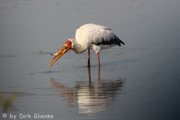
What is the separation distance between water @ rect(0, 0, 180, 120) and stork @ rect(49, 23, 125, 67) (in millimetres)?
557

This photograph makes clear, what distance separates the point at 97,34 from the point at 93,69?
109 centimetres

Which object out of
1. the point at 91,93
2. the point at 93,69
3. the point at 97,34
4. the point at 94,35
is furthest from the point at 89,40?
the point at 91,93

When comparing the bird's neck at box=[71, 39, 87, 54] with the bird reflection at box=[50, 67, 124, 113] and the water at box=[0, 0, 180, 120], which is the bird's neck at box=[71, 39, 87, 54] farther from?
the bird reflection at box=[50, 67, 124, 113]

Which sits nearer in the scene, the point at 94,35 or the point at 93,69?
the point at 93,69

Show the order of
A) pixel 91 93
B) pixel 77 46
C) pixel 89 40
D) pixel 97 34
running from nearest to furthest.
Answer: pixel 91 93 < pixel 77 46 < pixel 89 40 < pixel 97 34

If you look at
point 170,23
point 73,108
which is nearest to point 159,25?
point 170,23

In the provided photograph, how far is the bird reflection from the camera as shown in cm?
731

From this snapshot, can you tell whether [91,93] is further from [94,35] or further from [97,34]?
[97,34]

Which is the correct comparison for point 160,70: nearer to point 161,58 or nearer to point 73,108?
point 161,58

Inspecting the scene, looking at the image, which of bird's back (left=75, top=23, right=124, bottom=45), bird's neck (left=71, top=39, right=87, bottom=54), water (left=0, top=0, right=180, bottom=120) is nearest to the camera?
water (left=0, top=0, right=180, bottom=120)

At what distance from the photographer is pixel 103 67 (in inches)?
455

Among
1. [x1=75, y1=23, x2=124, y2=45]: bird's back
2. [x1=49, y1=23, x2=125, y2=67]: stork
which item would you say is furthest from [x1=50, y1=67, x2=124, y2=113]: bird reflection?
[x1=75, y1=23, x2=124, y2=45]: bird's back

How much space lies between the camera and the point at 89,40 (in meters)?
11.4

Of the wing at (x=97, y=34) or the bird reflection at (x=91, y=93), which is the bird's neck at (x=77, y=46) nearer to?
the wing at (x=97, y=34)
